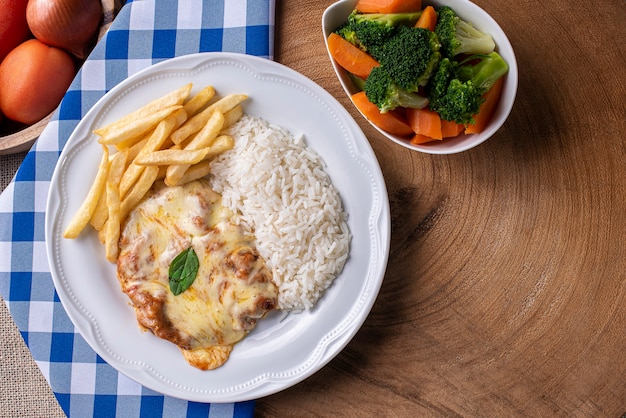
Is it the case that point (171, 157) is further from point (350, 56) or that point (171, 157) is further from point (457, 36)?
point (457, 36)

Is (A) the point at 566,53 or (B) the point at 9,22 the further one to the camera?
(B) the point at 9,22

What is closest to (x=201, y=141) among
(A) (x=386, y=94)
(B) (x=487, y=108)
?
(A) (x=386, y=94)

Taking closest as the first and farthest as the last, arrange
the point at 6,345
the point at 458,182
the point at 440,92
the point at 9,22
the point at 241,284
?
the point at 440,92, the point at 241,284, the point at 458,182, the point at 9,22, the point at 6,345

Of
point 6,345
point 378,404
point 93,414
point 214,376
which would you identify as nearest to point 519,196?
point 378,404

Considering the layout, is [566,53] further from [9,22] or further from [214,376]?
[9,22]

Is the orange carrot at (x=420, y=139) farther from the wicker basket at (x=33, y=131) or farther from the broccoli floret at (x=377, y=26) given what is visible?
the wicker basket at (x=33, y=131)

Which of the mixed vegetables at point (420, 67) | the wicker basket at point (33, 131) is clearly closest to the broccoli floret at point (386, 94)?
the mixed vegetables at point (420, 67)

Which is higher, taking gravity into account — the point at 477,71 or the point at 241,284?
the point at 477,71
